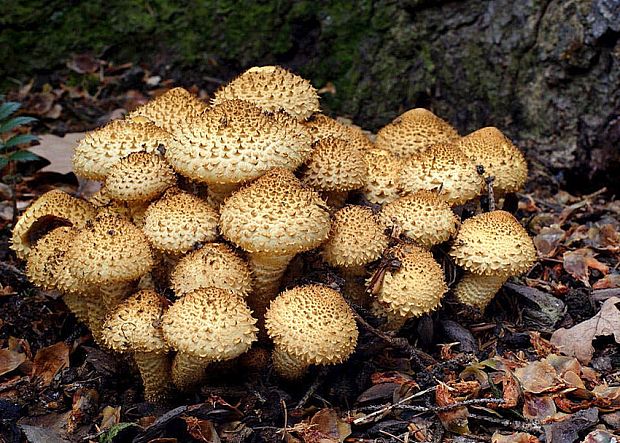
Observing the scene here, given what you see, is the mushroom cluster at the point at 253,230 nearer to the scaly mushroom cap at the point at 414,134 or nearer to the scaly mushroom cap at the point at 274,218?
the scaly mushroom cap at the point at 274,218

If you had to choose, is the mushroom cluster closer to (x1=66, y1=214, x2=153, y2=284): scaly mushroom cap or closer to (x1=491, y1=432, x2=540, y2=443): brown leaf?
(x1=66, y1=214, x2=153, y2=284): scaly mushroom cap

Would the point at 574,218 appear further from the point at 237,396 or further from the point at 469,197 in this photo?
the point at 237,396

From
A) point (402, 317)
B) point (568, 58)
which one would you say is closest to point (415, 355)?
point (402, 317)

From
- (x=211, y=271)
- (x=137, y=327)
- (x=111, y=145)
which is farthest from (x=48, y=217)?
(x=211, y=271)

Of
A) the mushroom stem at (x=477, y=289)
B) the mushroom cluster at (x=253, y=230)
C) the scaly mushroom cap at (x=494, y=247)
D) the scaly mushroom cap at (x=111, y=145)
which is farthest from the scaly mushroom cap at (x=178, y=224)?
the mushroom stem at (x=477, y=289)

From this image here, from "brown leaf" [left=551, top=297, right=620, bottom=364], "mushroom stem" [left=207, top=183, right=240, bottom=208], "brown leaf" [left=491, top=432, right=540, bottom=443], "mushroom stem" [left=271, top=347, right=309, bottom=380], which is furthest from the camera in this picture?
"brown leaf" [left=551, top=297, right=620, bottom=364]

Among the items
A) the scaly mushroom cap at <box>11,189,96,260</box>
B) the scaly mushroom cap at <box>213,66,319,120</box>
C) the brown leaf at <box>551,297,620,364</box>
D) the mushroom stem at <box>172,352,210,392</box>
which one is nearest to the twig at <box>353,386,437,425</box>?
the mushroom stem at <box>172,352,210,392</box>
